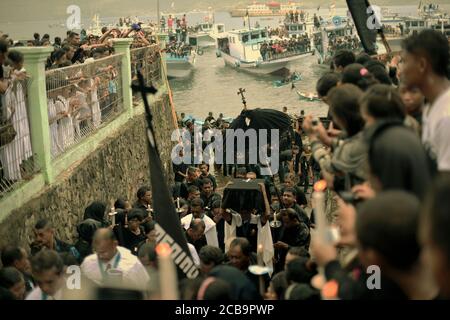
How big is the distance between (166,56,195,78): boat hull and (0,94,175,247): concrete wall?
159ft

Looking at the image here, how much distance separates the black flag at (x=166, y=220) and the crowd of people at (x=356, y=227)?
0.27ft

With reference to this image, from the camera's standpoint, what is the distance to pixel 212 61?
86.1 metres

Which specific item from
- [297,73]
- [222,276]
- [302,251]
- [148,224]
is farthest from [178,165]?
[297,73]

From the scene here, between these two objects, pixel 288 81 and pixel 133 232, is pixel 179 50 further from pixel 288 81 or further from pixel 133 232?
pixel 133 232

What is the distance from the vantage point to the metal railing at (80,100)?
29.7 ft

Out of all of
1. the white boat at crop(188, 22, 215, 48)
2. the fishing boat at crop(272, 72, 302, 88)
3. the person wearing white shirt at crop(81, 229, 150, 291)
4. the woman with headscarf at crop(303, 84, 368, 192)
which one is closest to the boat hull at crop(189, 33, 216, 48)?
the white boat at crop(188, 22, 215, 48)

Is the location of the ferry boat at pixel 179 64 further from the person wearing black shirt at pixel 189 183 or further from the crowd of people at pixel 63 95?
the person wearing black shirt at pixel 189 183

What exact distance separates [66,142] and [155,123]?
23.9ft

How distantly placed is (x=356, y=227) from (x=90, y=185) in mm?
7830

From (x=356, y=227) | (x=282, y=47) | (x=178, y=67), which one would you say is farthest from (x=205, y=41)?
(x=356, y=227)

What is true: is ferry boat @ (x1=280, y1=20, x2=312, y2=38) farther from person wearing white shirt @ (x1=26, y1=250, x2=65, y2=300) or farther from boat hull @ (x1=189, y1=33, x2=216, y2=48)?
person wearing white shirt @ (x1=26, y1=250, x2=65, y2=300)

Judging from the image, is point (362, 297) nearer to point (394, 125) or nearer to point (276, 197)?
point (394, 125)

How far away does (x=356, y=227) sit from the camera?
96.3 inches

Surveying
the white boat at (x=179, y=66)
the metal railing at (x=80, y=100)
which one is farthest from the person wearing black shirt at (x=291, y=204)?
the white boat at (x=179, y=66)
